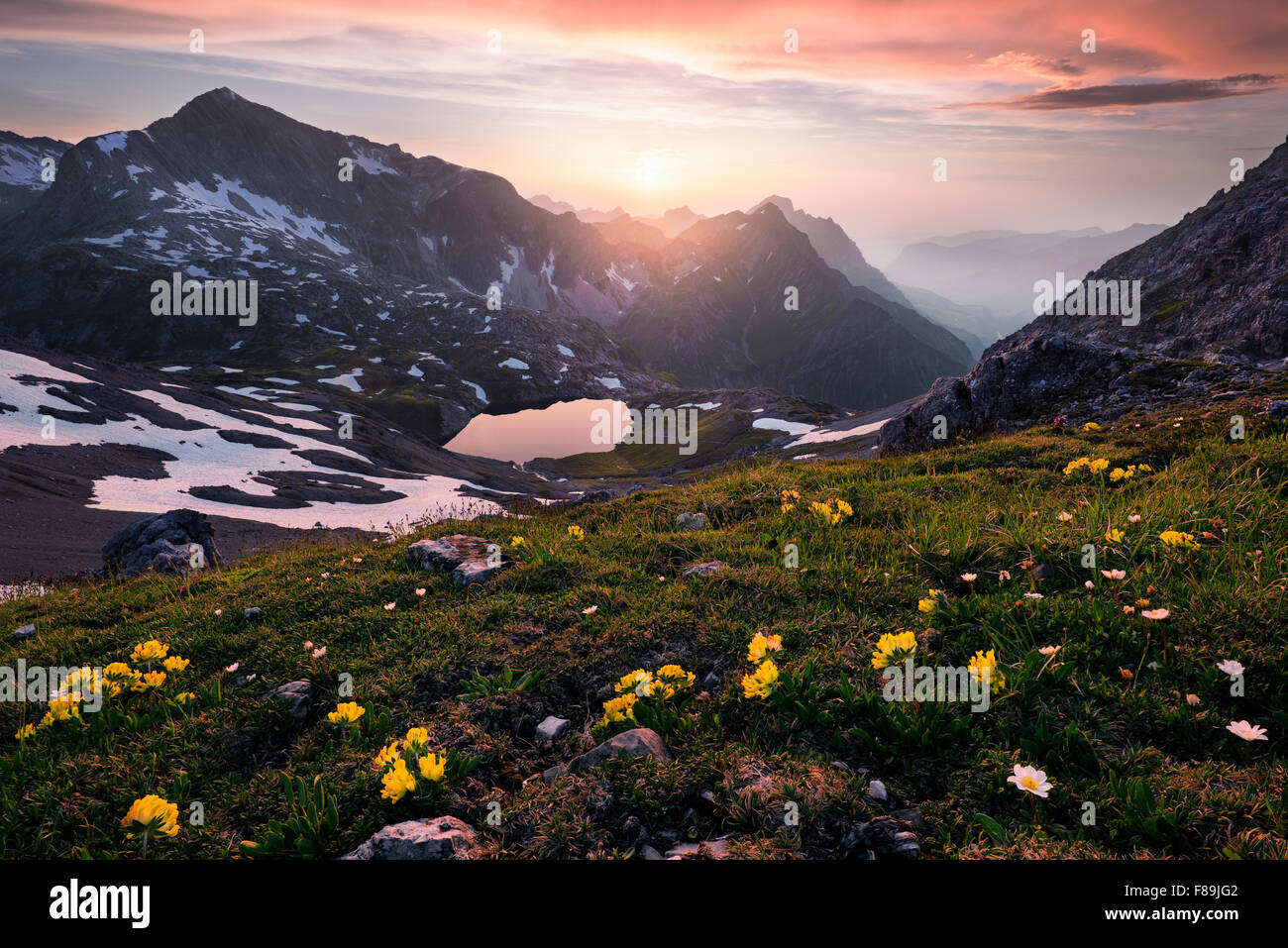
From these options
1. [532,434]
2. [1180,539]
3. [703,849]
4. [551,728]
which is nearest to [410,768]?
[551,728]

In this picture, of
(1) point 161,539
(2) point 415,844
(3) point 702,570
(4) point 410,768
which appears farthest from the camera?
(1) point 161,539

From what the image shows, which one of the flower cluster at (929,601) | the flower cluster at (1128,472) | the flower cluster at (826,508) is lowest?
the flower cluster at (929,601)

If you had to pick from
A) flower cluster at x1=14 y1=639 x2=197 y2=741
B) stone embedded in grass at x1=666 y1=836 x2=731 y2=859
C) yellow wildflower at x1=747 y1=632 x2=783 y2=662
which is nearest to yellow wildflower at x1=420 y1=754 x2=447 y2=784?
stone embedded in grass at x1=666 y1=836 x2=731 y2=859

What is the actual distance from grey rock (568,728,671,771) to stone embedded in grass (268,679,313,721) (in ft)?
8.25

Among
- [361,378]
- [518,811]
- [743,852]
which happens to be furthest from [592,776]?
[361,378]

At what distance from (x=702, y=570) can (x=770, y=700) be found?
7.30ft

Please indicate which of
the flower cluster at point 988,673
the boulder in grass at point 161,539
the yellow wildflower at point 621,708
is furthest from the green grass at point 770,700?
the boulder in grass at point 161,539

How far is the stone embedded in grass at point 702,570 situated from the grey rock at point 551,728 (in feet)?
7.54

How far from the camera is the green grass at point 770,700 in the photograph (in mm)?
3406

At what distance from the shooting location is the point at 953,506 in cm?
707

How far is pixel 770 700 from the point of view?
14.5 ft

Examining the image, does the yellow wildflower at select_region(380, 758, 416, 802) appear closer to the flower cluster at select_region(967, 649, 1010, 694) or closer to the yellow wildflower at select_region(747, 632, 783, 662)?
the yellow wildflower at select_region(747, 632, 783, 662)

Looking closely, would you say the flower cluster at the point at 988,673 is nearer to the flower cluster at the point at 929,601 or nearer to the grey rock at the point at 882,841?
the flower cluster at the point at 929,601

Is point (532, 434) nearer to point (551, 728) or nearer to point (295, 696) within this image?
point (295, 696)
